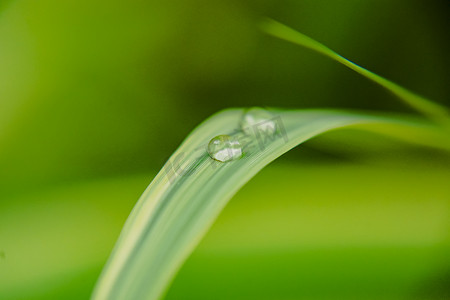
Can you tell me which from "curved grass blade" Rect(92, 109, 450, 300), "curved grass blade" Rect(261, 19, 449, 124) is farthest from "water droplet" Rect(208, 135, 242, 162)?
"curved grass blade" Rect(261, 19, 449, 124)

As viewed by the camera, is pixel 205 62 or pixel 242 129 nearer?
pixel 242 129

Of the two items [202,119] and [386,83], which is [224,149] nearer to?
[386,83]

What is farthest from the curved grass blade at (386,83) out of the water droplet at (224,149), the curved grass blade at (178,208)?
the water droplet at (224,149)

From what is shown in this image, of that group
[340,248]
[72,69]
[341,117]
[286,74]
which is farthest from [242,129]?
[72,69]

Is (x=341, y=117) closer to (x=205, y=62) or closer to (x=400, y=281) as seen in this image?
(x=400, y=281)

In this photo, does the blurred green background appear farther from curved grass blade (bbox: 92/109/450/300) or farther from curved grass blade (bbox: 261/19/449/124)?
curved grass blade (bbox: 92/109/450/300)

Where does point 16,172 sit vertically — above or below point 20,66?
below

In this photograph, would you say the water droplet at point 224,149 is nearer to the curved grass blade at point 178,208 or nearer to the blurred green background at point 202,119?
the curved grass blade at point 178,208
